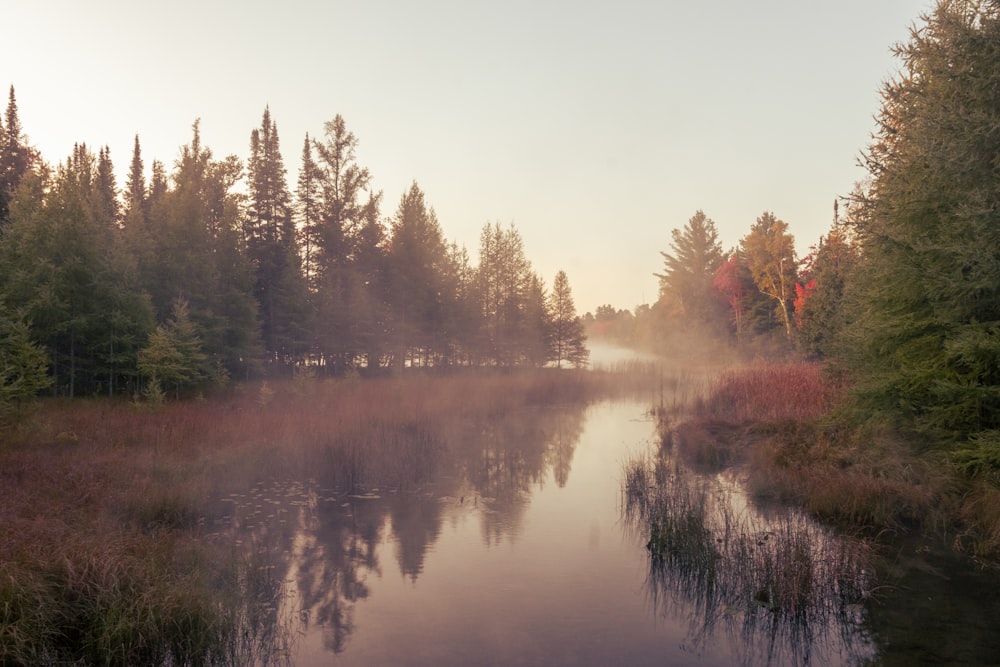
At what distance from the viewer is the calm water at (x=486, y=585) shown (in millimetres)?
6637

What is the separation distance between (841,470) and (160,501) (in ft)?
45.5

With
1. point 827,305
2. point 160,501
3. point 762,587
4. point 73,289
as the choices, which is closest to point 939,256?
point 762,587

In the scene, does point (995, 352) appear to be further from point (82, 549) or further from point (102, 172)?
point (102, 172)

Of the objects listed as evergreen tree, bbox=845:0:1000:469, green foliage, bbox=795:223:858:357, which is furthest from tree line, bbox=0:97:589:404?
green foliage, bbox=795:223:858:357

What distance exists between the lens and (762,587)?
7.67 m

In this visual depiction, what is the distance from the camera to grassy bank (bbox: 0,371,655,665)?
604 cm

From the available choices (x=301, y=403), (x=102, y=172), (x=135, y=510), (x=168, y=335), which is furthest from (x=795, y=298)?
(x=102, y=172)

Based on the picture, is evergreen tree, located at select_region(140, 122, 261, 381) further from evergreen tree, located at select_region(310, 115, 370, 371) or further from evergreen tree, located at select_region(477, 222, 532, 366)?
evergreen tree, located at select_region(477, 222, 532, 366)

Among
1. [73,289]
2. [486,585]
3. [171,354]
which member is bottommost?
[486,585]

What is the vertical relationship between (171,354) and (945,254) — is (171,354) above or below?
below

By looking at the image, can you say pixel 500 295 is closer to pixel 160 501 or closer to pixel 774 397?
pixel 774 397

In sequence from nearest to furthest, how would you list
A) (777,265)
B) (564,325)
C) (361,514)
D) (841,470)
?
(361,514) → (841,470) → (777,265) → (564,325)

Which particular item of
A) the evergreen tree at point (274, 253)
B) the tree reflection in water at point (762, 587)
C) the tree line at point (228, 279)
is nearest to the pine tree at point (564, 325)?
the tree line at point (228, 279)

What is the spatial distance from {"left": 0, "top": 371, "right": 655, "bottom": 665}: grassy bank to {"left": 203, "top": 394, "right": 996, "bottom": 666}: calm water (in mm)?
698
